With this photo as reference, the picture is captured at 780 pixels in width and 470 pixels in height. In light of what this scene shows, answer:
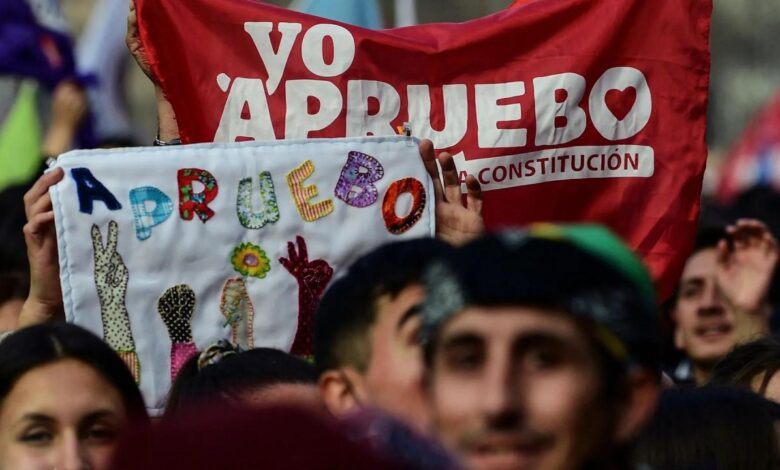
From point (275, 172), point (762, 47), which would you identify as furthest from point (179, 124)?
point (762, 47)

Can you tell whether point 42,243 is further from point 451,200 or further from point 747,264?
point 747,264

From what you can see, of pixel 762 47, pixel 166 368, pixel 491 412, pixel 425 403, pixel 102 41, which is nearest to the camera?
pixel 491 412

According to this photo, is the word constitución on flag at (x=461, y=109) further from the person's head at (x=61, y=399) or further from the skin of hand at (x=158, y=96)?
the person's head at (x=61, y=399)

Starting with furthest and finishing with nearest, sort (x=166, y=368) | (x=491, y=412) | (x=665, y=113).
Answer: (x=665, y=113), (x=166, y=368), (x=491, y=412)

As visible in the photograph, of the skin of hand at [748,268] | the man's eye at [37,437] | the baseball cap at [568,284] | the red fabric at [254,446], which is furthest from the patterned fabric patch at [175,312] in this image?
the skin of hand at [748,268]

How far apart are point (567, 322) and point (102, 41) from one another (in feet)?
22.8

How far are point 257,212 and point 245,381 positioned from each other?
54 cm

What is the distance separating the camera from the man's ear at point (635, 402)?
242cm

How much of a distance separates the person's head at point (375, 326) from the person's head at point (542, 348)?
21.0 inches

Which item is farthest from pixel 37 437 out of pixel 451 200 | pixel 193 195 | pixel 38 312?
pixel 451 200

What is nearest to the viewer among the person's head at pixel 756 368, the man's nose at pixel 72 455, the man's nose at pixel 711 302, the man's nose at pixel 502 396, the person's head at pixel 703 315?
the man's nose at pixel 502 396

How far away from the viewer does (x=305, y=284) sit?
4168mm

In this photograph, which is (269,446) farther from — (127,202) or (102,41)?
(102,41)

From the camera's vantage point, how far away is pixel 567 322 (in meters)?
2.37
